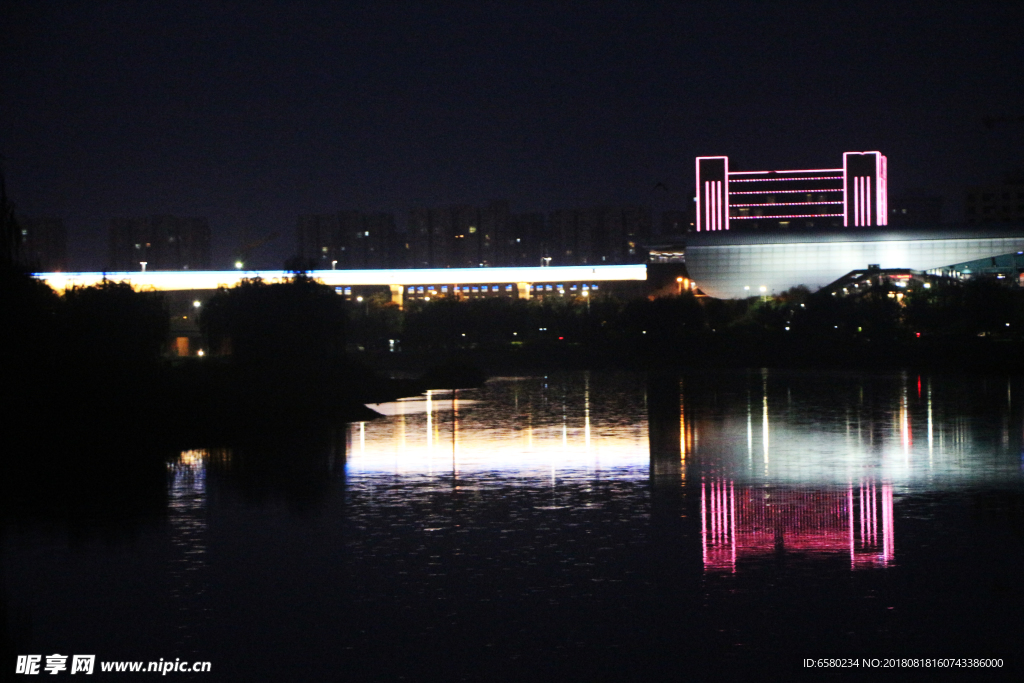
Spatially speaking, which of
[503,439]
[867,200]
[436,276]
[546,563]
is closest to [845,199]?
[867,200]

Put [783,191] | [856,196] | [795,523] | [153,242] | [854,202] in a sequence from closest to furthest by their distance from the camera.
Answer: [795,523], [153,242], [856,196], [854,202], [783,191]

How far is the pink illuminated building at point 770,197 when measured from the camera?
154 meters

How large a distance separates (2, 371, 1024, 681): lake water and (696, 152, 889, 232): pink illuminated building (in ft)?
457

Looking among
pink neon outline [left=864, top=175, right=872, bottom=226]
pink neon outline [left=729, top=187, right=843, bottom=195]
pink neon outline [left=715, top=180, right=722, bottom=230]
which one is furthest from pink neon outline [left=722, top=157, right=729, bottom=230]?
pink neon outline [left=864, top=175, right=872, bottom=226]

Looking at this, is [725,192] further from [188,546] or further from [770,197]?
[188,546]

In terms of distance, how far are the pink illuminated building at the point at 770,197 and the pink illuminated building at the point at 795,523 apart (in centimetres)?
14342

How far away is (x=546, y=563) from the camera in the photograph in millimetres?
9688

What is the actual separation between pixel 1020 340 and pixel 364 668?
182 ft

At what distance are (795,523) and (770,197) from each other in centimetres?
14930

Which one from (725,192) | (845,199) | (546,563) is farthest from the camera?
(725,192)

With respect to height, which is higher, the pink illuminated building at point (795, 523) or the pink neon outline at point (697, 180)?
the pink neon outline at point (697, 180)

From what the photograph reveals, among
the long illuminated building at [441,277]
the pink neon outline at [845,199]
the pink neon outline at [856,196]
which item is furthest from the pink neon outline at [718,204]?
the long illuminated building at [441,277]

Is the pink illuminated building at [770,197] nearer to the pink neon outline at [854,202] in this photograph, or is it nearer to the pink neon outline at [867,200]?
the pink neon outline at [854,202]

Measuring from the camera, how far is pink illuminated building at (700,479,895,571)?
9.84 metres
